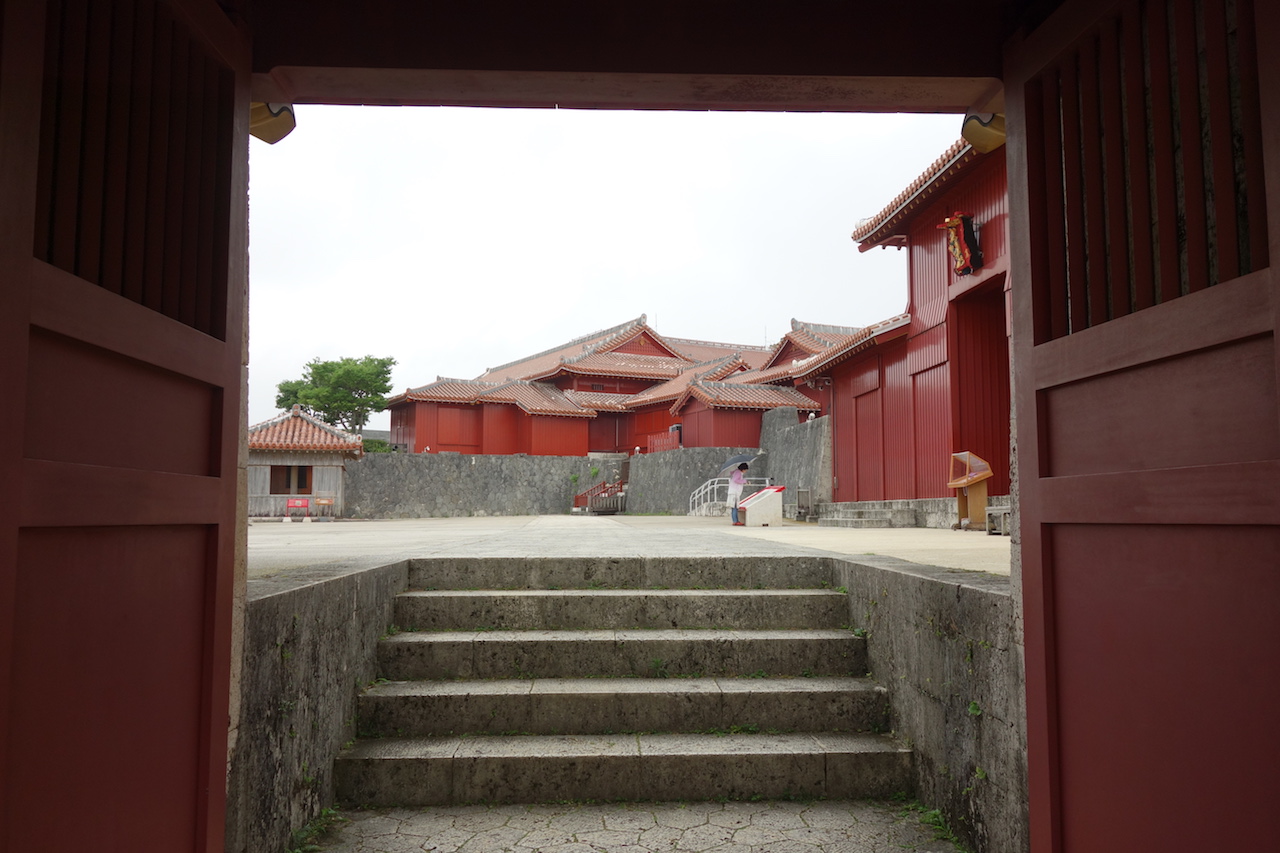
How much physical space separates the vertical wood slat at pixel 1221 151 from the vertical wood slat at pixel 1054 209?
54cm

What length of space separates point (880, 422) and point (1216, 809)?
493 inches

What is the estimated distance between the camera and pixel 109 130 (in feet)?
5.88

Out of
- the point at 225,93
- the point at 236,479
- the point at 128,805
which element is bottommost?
the point at 128,805

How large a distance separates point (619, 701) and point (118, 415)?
240 cm

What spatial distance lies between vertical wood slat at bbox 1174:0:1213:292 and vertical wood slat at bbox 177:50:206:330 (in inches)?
A: 99.5

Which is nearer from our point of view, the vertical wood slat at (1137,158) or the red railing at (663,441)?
the vertical wood slat at (1137,158)

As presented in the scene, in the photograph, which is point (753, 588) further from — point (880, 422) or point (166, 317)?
point (880, 422)

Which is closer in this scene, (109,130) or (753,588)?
(109,130)

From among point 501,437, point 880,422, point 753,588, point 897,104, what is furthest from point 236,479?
point 501,437

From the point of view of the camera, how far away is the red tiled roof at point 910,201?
1002 cm

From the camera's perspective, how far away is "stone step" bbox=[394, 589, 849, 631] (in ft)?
13.4

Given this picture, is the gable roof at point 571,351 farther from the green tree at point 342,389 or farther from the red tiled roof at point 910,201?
the red tiled roof at point 910,201

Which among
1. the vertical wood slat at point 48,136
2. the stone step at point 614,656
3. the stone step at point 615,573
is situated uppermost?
the vertical wood slat at point 48,136

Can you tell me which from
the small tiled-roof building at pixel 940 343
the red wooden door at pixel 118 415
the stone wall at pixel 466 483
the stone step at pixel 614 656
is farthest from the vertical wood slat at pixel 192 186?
the stone wall at pixel 466 483
